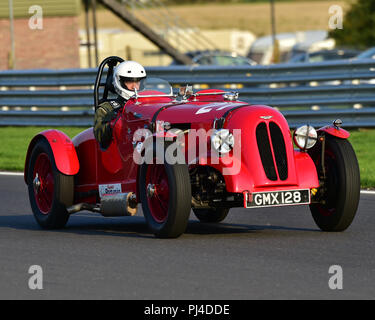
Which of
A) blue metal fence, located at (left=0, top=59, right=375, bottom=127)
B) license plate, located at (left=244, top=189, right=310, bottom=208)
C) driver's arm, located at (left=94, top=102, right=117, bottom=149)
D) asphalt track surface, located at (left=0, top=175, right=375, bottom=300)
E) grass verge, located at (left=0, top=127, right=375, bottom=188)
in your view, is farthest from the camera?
blue metal fence, located at (left=0, top=59, right=375, bottom=127)

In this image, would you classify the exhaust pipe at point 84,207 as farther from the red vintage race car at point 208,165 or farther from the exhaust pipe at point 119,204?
the exhaust pipe at point 119,204

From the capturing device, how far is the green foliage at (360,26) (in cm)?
4081

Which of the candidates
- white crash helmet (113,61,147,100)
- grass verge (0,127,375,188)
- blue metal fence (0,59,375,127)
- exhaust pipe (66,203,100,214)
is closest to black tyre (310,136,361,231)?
white crash helmet (113,61,147,100)

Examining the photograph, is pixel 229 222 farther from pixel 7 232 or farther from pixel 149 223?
pixel 7 232

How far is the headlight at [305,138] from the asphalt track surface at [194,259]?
793 mm

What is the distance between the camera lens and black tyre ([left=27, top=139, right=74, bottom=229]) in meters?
9.80

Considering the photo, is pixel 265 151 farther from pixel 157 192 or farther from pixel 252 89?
pixel 252 89

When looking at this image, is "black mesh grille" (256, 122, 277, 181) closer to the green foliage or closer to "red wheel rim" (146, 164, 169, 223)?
"red wheel rim" (146, 164, 169, 223)

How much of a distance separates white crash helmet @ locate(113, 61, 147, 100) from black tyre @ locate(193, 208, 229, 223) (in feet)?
4.59

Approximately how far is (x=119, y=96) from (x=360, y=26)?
32757 mm

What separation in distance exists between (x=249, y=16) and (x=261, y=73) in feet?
262

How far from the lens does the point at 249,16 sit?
319 feet

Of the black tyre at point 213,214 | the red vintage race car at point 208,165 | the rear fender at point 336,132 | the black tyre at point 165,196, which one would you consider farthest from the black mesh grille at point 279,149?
the black tyre at point 213,214

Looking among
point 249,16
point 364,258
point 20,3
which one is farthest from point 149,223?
point 249,16
